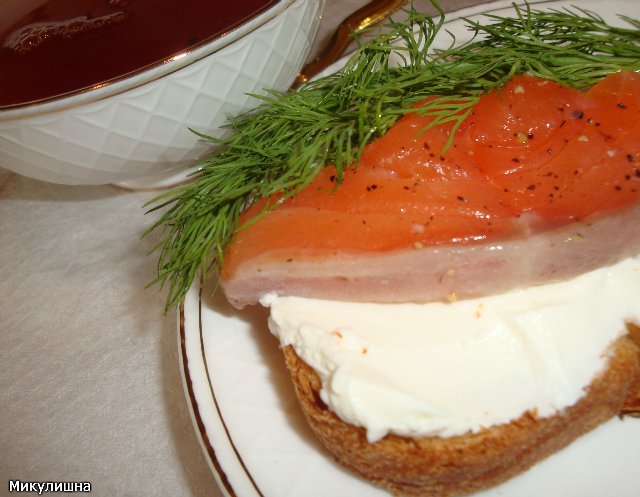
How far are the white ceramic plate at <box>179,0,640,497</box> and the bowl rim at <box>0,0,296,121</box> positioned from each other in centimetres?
59

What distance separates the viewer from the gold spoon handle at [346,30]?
86.4 inches

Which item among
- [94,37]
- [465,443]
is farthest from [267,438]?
[94,37]

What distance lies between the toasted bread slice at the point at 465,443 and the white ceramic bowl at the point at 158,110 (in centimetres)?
83

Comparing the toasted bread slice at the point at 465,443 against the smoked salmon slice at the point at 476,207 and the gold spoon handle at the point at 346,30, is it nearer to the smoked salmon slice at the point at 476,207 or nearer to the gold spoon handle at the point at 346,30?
the smoked salmon slice at the point at 476,207

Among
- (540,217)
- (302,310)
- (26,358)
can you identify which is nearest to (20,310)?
(26,358)

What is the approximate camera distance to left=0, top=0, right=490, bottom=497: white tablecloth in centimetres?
153

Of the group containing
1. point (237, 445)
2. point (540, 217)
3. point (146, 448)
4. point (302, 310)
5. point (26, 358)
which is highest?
point (540, 217)

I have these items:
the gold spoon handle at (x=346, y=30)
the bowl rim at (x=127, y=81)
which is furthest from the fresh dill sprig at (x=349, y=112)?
the gold spoon handle at (x=346, y=30)

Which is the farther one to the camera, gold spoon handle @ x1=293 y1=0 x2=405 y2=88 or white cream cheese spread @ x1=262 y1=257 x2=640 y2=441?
gold spoon handle @ x1=293 y1=0 x2=405 y2=88

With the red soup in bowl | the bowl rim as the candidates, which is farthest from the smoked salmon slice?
the red soup in bowl

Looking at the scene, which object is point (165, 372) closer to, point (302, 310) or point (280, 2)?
point (302, 310)

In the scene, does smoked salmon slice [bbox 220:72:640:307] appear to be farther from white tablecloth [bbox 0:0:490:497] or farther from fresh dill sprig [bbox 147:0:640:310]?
white tablecloth [bbox 0:0:490:497]

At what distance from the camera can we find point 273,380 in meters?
1.42

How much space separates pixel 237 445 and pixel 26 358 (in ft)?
2.91
